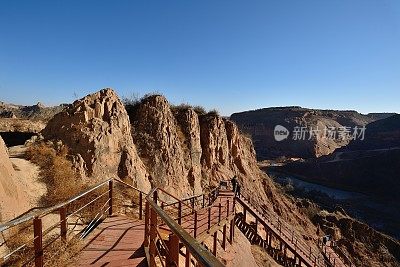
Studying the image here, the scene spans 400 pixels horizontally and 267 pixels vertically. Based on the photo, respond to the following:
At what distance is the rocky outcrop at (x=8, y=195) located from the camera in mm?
6734

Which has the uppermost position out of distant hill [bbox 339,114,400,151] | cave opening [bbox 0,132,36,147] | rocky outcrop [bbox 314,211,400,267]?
cave opening [bbox 0,132,36,147]

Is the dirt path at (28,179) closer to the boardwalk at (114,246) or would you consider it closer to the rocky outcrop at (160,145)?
the boardwalk at (114,246)

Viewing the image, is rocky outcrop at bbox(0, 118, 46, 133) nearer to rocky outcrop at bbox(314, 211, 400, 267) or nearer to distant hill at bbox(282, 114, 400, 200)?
rocky outcrop at bbox(314, 211, 400, 267)

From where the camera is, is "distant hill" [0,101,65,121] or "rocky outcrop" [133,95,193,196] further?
"distant hill" [0,101,65,121]

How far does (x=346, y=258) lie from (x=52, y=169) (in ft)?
88.8

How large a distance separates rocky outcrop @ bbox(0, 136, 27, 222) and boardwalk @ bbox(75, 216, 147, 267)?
1.70m

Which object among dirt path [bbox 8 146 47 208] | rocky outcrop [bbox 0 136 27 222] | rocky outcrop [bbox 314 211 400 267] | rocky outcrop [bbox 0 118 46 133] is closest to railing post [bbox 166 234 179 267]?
rocky outcrop [bbox 0 136 27 222]

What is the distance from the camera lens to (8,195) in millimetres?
7285

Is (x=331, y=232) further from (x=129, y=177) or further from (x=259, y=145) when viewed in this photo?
(x=259, y=145)

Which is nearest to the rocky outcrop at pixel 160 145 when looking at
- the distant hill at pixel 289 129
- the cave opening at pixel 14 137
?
the cave opening at pixel 14 137

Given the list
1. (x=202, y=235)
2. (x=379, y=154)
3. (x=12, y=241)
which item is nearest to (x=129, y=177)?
(x=202, y=235)

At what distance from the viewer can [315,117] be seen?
12031 centimetres

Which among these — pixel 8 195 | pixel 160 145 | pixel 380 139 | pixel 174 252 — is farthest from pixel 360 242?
pixel 380 139

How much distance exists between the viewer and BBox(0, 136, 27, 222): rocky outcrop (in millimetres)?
6734
